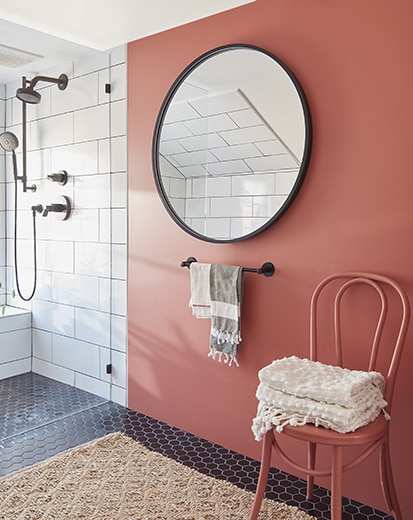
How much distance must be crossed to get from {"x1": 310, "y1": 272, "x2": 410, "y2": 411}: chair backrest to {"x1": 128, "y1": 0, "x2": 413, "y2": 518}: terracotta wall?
0.06 metres

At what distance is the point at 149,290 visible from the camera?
2816 millimetres

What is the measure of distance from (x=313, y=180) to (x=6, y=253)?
2.52 metres

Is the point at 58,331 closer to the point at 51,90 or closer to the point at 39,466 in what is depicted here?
the point at 39,466

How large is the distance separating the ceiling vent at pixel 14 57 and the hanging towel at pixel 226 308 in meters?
1.73

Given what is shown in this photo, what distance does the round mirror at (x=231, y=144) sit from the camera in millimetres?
2188

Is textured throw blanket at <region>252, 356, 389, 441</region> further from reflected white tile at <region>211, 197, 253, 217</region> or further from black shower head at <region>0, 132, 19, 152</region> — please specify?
black shower head at <region>0, 132, 19, 152</region>

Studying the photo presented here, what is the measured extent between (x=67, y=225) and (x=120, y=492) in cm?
172

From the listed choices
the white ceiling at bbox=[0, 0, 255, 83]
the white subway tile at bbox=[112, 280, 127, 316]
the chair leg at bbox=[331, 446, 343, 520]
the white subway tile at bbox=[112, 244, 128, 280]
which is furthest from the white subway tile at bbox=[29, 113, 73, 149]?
the chair leg at bbox=[331, 446, 343, 520]

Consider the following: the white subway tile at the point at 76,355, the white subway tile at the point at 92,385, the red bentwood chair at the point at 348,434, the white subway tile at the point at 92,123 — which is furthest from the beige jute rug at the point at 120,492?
the white subway tile at the point at 92,123

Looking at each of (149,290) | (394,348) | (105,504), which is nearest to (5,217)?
(149,290)

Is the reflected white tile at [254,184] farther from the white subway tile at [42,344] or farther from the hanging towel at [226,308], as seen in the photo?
the white subway tile at [42,344]

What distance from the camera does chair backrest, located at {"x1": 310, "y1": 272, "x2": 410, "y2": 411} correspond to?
5.91 feet

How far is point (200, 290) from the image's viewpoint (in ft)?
7.99

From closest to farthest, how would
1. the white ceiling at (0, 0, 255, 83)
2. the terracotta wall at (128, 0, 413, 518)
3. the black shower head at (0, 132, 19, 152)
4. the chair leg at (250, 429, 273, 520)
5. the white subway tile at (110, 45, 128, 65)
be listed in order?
the chair leg at (250, 429, 273, 520) → the terracotta wall at (128, 0, 413, 518) → the white ceiling at (0, 0, 255, 83) → the white subway tile at (110, 45, 128, 65) → the black shower head at (0, 132, 19, 152)
